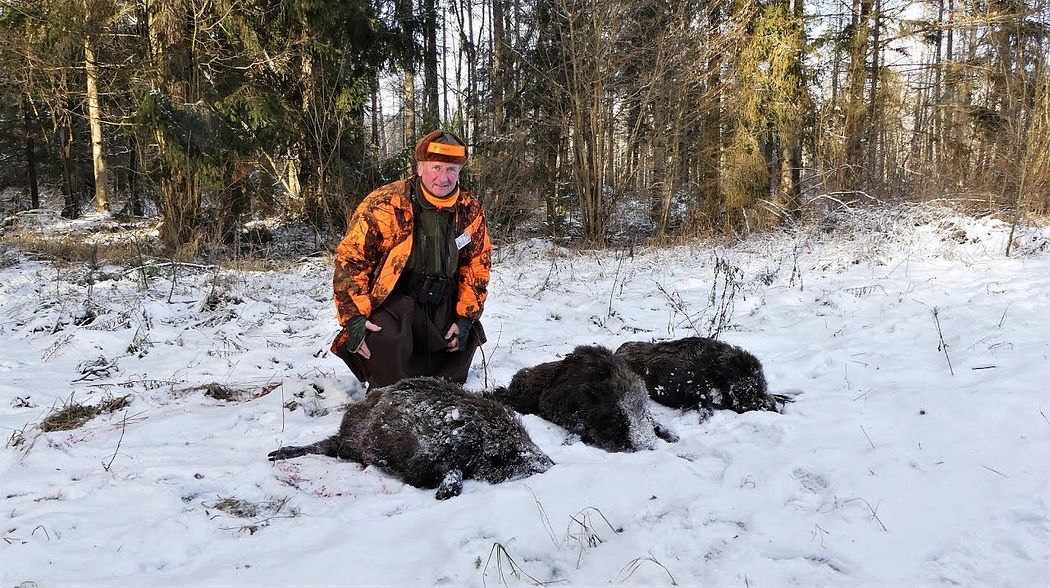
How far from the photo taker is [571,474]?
2486 millimetres

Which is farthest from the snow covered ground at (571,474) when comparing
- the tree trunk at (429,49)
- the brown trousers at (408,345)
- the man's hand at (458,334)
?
the tree trunk at (429,49)

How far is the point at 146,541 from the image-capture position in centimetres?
202

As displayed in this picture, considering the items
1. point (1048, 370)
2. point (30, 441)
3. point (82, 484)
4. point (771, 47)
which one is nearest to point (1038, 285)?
point (1048, 370)

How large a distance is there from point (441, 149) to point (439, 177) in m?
0.18

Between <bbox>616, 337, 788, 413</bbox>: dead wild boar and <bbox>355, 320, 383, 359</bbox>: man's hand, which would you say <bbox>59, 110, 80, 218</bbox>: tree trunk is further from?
<bbox>616, 337, 788, 413</bbox>: dead wild boar

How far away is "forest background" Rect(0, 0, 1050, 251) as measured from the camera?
9.70 meters

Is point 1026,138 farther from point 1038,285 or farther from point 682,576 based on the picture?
point 682,576

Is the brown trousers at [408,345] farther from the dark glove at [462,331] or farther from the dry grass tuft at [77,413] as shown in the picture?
the dry grass tuft at [77,413]

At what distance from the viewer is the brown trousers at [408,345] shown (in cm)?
369

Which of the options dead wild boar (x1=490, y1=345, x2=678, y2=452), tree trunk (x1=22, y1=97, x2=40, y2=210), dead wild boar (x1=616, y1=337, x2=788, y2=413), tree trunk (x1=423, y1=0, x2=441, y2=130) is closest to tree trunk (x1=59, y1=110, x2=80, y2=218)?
tree trunk (x1=22, y1=97, x2=40, y2=210)

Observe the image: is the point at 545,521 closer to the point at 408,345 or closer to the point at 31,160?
the point at 408,345

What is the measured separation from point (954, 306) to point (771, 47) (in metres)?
10.6

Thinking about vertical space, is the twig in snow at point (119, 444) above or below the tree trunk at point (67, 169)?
below

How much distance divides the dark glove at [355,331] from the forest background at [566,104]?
660cm
